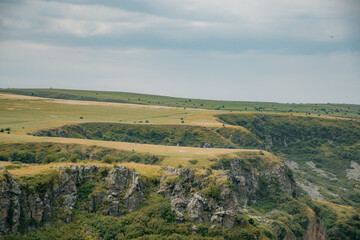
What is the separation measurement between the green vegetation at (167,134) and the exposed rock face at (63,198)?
3476 inches

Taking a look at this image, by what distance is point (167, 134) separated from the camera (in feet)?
589

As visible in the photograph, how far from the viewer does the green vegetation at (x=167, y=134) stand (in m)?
160

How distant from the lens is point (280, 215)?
4018 inches

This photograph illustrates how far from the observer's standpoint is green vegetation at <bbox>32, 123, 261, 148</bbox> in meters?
160

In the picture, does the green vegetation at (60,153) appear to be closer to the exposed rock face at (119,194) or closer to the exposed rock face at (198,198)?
the exposed rock face at (119,194)

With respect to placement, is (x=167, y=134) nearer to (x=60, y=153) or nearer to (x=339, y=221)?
(x=60, y=153)

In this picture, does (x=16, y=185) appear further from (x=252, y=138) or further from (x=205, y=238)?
(x=252, y=138)

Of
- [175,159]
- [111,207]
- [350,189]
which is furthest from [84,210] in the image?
[350,189]

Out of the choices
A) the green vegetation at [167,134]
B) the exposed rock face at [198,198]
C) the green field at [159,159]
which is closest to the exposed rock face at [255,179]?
the green field at [159,159]

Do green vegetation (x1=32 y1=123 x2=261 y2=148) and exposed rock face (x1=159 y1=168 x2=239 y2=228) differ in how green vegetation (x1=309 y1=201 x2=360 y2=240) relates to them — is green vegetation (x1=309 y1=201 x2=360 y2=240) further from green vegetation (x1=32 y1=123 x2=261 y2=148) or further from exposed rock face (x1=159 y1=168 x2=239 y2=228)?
exposed rock face (x1=159 y1=168 x2=239 y2=228)

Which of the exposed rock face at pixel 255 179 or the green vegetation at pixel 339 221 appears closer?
the exposed rock face at pixel 255 179

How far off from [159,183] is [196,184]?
24.6 ft

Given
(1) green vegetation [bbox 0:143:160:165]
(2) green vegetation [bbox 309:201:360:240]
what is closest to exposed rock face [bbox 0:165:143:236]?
(1) green vegetation [bbox 0:143:160:165]

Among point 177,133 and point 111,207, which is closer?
point 111,207
